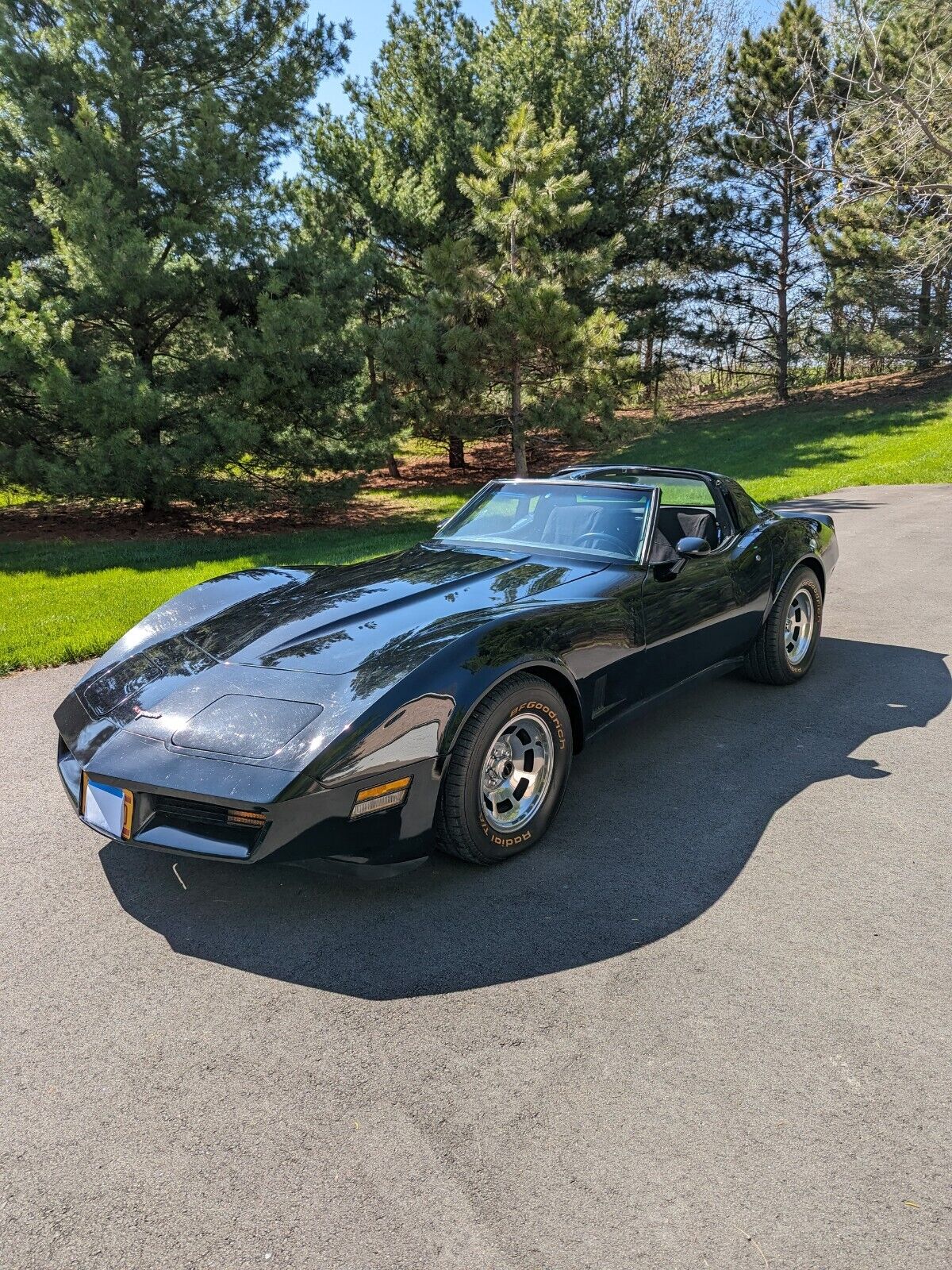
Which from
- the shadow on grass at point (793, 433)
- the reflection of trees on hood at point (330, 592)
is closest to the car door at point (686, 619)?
the reflection of trees on hood at point (330, 592)

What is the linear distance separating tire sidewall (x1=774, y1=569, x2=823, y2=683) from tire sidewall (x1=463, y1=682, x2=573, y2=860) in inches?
81.3

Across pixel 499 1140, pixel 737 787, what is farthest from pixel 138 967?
pixel 737 787

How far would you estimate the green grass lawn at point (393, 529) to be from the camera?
7316 millimetres

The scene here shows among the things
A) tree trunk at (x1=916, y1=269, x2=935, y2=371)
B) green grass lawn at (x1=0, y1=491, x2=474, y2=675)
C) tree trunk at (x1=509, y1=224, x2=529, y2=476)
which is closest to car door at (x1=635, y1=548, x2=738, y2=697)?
green grass lawn at (x1=0, y1=491, x2=474, y2=675)

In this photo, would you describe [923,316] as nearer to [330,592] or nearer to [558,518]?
[558,518]

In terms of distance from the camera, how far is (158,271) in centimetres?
1176

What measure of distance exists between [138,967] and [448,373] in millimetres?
13469

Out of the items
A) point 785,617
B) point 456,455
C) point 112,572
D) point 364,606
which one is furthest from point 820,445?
point 364,606

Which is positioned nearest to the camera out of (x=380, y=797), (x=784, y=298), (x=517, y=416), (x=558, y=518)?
(x=380, y=797)

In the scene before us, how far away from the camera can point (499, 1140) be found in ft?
6.64

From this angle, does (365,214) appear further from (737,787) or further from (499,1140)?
(499,1140)

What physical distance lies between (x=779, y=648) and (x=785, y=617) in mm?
195

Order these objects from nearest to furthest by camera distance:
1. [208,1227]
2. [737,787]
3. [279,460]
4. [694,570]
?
[208,1227] < [737,787] < [694,570] < [279,460]

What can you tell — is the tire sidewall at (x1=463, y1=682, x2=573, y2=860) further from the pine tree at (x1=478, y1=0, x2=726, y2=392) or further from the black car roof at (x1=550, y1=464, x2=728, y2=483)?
the pine tree at (x1=478, y1=0, x2=726, y2=392)
